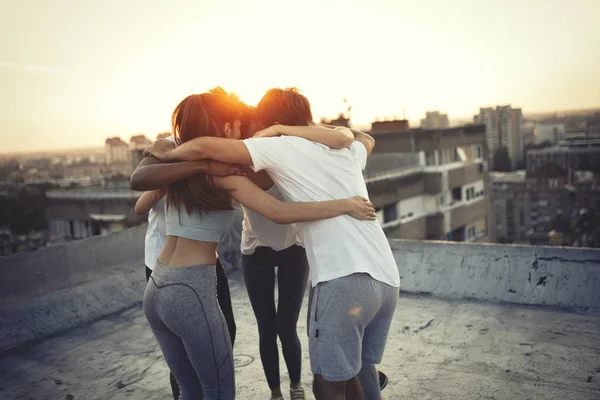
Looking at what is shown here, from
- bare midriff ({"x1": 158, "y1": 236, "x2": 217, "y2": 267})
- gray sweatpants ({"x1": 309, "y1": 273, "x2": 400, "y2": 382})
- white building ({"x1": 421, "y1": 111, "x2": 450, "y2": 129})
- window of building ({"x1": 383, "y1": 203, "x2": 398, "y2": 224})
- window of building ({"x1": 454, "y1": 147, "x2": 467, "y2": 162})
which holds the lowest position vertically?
window of building ({"x1": 383, "y1": 203, "x2": 398, "y2": 224})

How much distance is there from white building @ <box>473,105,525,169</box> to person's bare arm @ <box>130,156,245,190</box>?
293 feet

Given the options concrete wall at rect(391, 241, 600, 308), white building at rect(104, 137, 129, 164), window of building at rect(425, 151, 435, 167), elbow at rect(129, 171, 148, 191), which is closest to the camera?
elbow at rect(129, 171, 148, 191)

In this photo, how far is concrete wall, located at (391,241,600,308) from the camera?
512 cm

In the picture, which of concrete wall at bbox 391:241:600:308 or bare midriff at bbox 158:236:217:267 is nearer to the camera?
bare midriff at bbox 158:236:217:267

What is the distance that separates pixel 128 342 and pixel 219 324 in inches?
122

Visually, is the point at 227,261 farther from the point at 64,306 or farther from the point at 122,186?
the point at 122,186

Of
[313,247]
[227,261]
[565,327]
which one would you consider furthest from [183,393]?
[227,261]

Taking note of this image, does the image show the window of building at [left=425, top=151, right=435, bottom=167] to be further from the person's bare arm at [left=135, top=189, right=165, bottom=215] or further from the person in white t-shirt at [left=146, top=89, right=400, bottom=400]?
the person in white t-shirt at [left=146, top=89, right=400, bottom=400]

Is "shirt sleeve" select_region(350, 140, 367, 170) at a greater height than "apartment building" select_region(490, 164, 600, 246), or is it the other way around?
"shirt sleeve" select_region(350, 140, 367, 170)

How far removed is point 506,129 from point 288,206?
101 meters

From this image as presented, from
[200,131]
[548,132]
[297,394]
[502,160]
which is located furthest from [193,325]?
[548,132]

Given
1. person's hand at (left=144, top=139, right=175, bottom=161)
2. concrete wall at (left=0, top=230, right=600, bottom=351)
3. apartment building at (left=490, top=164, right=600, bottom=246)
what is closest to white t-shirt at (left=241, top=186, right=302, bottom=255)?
person's hand at (left=144, top=139, right=175, bottom=161)

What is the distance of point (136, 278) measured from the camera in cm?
648

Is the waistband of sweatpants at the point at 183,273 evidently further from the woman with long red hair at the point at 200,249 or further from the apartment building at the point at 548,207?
the apartment building at the point at 548,207
